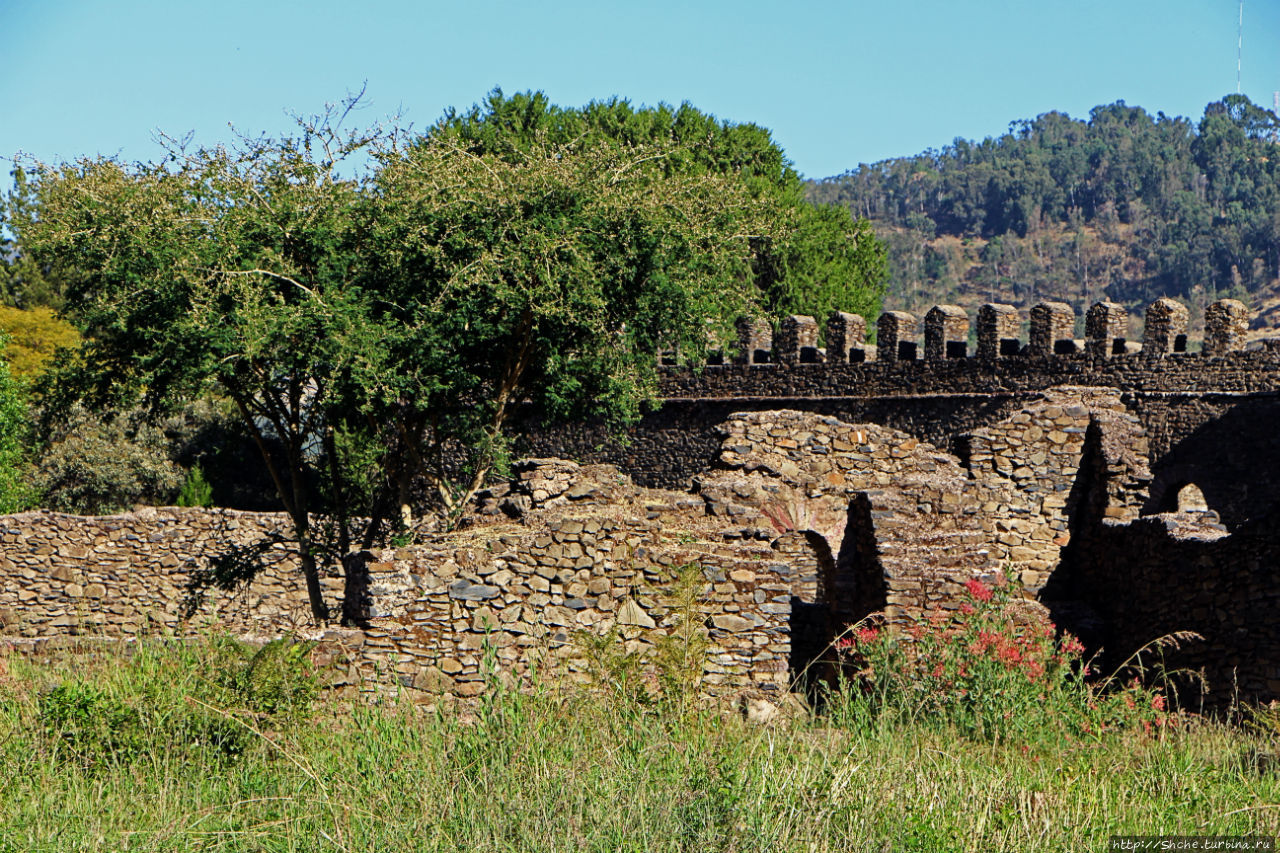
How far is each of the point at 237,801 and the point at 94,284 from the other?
35.2 feet

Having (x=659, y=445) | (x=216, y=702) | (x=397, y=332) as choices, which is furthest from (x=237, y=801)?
(x=659, y=445)

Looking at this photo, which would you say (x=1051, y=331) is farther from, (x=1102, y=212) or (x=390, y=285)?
(x=1102, y=212)

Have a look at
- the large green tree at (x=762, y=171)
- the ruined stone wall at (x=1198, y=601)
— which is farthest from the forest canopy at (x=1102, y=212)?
the ruined stone wall at (x=1198, y=601)

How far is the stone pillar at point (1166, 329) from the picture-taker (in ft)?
77.5

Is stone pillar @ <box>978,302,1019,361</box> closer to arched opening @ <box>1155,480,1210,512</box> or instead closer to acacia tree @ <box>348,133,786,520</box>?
arched opening @ <box>1155,480,1210,512</box>

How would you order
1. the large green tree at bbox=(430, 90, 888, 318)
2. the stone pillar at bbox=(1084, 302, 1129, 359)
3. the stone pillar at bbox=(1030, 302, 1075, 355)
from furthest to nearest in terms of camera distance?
the large green tree at bbox=(430, 90, 888, 318), the stone pillar at bbox=(1030, 302, 1075, 355), the stone pillar at bbox=(1084, 302, 1129, 359)

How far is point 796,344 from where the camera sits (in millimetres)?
28812

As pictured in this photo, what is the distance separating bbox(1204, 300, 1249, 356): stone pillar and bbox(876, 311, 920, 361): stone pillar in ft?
17.9

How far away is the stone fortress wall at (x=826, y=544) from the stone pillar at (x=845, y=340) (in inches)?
99.1

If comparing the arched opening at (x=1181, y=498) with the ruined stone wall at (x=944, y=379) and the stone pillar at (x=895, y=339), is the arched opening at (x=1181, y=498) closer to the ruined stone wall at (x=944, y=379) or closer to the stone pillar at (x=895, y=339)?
the ruined stone wall at (x=944, y=379)

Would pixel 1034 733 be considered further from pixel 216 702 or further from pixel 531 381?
pixel 531 381

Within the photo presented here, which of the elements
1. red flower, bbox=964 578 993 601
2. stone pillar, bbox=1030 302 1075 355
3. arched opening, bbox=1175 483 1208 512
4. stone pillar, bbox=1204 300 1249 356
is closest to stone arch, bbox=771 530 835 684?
red flower, bbox=964 578 993 601

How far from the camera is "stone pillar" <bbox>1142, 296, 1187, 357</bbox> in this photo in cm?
2361

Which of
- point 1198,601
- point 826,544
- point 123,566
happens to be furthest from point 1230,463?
point 123,566
